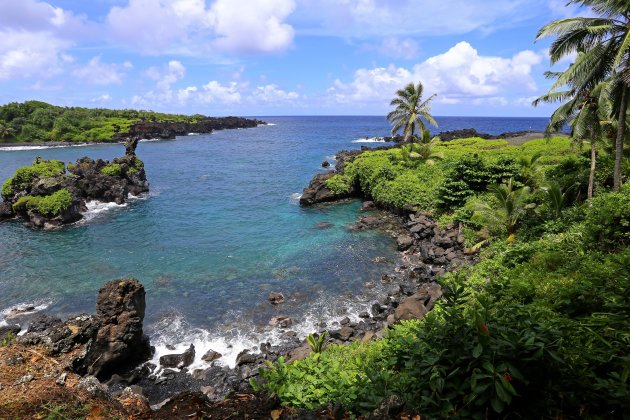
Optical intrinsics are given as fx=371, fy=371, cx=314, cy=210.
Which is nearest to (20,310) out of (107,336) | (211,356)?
(107,336)

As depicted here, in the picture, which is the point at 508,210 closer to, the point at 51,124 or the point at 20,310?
the point at 20,310

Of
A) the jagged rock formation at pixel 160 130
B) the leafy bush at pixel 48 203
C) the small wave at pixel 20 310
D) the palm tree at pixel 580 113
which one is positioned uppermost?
the jagged rock formation at pixel 160 130

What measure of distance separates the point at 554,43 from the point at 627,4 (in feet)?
9.92

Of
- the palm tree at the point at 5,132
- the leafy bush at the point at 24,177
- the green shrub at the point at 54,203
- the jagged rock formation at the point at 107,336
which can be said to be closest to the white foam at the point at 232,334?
the jagged rock formation at the point at 107,336

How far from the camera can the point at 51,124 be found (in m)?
120

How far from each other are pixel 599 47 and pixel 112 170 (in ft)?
164

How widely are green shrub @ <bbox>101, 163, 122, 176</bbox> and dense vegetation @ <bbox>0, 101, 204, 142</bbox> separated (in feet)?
264

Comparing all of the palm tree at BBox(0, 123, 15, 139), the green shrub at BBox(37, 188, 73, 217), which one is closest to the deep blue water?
the green shrub at BBox(37, 188, 73, 217)

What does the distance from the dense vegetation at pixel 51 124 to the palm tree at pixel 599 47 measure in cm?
12673

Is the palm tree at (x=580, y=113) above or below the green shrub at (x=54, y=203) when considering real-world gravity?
above

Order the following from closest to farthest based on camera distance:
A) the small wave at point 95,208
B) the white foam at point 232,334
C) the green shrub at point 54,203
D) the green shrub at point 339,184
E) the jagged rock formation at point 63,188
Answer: the white foam at point 232,334
the green shrub at point 54,203
the jagged rock formation at point 63,188
the small wave at point 95,208
the green shrub at point 339,184

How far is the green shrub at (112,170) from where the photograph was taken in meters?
47.6

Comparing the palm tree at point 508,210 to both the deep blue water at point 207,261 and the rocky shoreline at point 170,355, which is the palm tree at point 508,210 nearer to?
the rocky shoreline at point 170,355

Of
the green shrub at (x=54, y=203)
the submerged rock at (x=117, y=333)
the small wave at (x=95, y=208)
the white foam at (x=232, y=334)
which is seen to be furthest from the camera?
the small wave at (x=95, y=208)
